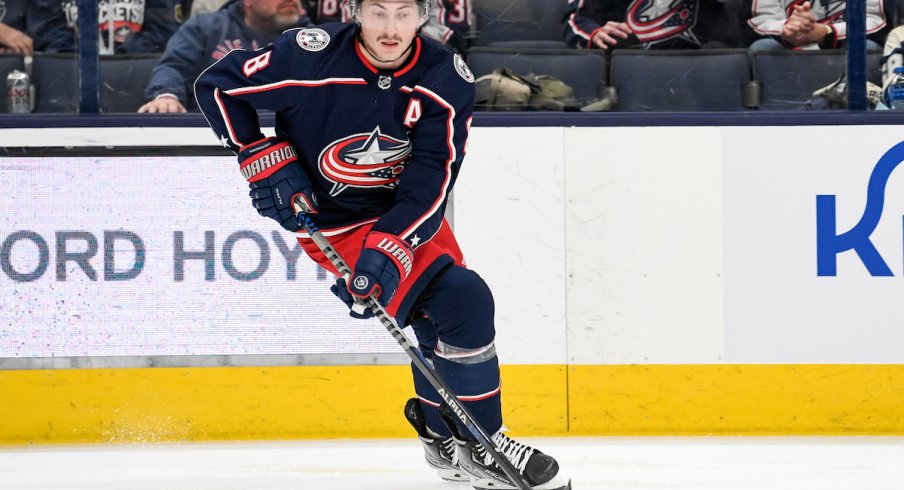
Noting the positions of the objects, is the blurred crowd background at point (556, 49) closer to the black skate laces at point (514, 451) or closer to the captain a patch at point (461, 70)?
the captain a patch at point (461, 70)

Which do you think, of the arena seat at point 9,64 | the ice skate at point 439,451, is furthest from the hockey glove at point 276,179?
the arena seat at point 9,64

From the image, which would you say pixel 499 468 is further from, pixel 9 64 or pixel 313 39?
pixel 9 64

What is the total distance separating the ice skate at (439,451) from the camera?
2.75 meters

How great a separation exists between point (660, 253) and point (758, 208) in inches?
11.7

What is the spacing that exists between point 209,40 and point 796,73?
5.52 feet

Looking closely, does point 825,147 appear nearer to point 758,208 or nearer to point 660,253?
point 758,208

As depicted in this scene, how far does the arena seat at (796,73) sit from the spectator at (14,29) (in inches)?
81.4

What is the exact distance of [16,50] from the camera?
11.3 ft

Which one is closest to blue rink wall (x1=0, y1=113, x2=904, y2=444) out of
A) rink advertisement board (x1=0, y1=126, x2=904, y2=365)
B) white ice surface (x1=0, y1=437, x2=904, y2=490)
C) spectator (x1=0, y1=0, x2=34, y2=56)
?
rink advertisement board (x1=0, y1=126, x2=904, y2=365)

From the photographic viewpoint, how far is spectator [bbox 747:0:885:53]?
3.42m

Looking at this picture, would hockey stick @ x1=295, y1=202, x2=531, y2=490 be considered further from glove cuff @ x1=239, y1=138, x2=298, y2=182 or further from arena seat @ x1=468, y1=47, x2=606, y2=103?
arena seat @ x1=468, y1=47, x2=606, y2=103

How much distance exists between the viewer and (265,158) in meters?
2.54

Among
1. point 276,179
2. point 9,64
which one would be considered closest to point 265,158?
point 276,179

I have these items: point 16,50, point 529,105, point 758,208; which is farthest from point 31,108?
point 758,208
